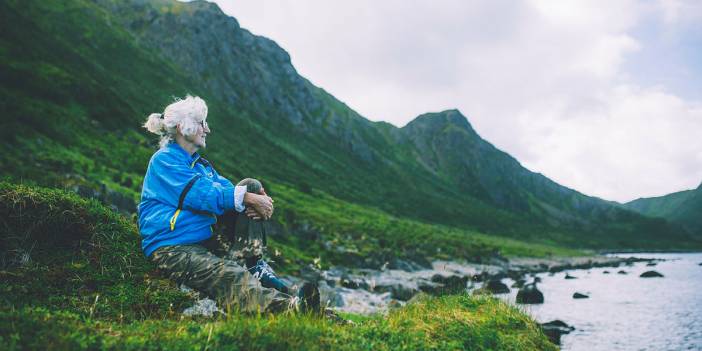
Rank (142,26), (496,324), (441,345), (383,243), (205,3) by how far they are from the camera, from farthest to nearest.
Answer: (205,3) < (142,26) < (383,243) < (496,324) < (441,345)

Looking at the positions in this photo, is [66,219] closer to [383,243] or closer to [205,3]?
[383,243]

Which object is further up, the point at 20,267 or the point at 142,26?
the point at 142,26

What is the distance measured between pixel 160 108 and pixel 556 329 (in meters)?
105

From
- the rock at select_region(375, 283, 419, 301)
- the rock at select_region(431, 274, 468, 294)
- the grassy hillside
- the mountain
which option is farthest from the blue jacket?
the rock at select_region(375, 283, 419, 301)

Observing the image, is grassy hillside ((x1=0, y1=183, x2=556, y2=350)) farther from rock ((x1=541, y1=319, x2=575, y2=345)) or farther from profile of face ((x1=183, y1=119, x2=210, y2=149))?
rock ((x1=541, y1=319, x2=575, y2=345))

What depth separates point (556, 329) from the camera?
61.6 ft

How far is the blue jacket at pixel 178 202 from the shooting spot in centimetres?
573

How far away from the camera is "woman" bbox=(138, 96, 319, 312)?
18.1 ft

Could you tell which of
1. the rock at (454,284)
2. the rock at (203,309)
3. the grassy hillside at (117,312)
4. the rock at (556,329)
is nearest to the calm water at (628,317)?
the rock at (556,329)

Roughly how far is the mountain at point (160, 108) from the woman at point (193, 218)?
8713mm

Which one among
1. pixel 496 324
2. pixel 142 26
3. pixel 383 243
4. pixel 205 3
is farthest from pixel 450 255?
pixel 205 3

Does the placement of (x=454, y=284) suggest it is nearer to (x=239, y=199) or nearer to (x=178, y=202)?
(x=239, y=199)

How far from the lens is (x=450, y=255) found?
64.7m

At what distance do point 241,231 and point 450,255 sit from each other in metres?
62.1
